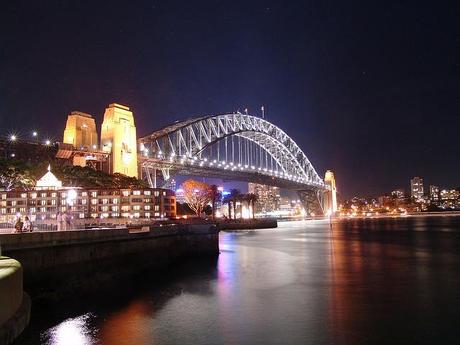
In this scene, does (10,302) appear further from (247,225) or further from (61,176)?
(247,225)

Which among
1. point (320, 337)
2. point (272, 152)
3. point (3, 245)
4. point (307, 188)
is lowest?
point (320, 337)

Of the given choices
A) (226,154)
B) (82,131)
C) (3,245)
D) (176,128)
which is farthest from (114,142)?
(3,245)

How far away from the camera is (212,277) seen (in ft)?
85.4

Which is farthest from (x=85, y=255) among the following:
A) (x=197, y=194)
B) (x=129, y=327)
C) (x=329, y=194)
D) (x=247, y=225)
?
(x=329, y=194)

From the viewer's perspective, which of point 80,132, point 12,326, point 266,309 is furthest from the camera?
point 80,132

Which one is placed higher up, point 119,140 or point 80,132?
point 80,132

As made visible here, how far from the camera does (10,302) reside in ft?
32.5

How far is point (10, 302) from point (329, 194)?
15192 cm

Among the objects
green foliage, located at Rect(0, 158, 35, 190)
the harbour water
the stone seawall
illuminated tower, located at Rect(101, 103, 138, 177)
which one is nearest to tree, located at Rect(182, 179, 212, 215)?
illuminated tower, located at Rect(101, 103, 138, 177)

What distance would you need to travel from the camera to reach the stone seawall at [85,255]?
16156 mm

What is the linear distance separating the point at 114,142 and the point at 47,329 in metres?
66.9

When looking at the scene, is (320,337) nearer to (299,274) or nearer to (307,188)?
(299,274)

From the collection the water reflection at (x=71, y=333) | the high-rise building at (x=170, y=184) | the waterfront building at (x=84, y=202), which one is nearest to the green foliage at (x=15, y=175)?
the waterfront building at (x=84, y=202)

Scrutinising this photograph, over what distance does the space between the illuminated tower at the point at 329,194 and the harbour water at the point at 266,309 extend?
414ft
